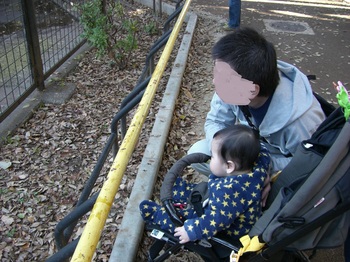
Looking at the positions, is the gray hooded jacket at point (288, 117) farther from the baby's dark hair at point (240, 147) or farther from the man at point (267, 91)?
the baby's dark hair at point (240, 147)

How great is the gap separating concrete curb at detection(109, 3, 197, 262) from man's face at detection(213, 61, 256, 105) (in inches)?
42.2

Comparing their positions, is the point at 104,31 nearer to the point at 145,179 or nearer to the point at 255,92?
the point at 145,179

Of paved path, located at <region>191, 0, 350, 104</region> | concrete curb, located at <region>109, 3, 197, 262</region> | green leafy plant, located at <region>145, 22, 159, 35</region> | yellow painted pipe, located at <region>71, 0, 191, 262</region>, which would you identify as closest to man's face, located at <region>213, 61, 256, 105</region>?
yellow painted pipe, located at <region>71, 0, 191, 262</region>

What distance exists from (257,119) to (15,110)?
3411mm

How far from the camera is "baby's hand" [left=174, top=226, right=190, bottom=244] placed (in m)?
1.79

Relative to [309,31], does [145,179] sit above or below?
below

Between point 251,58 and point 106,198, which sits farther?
point 251,58

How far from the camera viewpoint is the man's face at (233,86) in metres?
1.95

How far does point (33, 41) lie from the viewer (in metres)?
4.74

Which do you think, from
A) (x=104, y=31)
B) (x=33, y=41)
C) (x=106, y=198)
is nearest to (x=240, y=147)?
(x=106, y=198)

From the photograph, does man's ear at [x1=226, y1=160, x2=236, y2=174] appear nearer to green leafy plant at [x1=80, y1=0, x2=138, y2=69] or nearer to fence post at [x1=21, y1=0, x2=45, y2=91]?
fence post at [x1=21, y1=0, x2=45, y2=91]

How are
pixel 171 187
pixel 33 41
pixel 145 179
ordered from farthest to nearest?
1. pixel 33 41
2. pixel 145 179
3. pixel 171 187

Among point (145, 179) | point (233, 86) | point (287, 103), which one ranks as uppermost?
point (233, 86)

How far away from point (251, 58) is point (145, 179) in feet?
4.53
